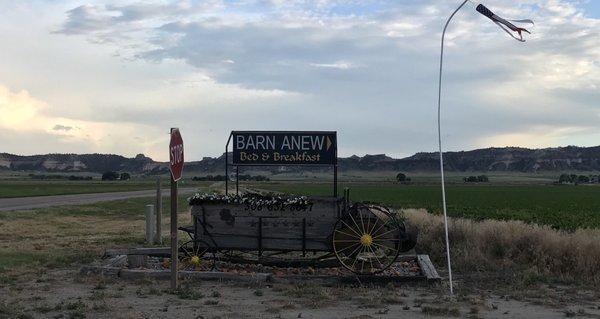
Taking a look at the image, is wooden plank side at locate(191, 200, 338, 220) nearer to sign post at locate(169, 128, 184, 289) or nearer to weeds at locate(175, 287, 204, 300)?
sign post at locate(169, 128, 184, 289)

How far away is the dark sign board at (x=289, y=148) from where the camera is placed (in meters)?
13.0

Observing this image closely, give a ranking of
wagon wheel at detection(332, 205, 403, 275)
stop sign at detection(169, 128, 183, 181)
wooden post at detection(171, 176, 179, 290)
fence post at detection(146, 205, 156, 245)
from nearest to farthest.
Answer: stop sign at detection(169, 128, 183, 181) < wooden post at detection(171, 176, 179, 290) < wagon wheel at detection(332, 205, 403, 275) < fence post at detection(146, 205, 156, 245)

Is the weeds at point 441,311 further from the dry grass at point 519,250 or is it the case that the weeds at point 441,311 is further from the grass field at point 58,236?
the grass field at point 58,236

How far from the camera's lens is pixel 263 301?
933 cm

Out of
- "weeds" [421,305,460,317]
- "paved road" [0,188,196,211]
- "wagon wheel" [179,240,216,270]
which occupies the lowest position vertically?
"weeds" [421,305,460,317]

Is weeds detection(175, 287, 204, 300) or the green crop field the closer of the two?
weeds detection(175, 287, 204, 300)

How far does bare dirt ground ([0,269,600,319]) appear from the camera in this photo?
839cm

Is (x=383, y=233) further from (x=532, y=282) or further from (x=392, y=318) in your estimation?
(x=392, y=318)

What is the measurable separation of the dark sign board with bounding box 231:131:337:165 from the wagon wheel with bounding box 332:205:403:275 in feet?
5.04

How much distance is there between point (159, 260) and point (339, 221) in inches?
168

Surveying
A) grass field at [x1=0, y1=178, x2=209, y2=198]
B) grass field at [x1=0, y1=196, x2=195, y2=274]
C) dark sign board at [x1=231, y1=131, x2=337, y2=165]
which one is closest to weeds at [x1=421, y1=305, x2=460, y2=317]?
dark sign board at [x1=231, y1=131, x2=337, y2=165]

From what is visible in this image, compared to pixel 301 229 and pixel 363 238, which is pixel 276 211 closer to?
pixel 301 229

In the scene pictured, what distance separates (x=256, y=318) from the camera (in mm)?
8117

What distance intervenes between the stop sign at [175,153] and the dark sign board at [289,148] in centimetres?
324
